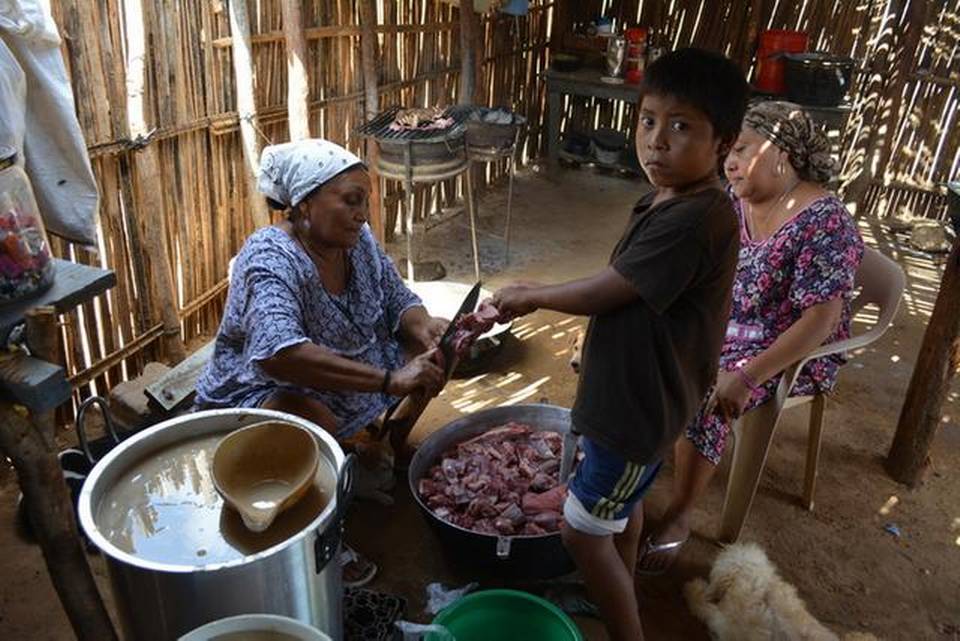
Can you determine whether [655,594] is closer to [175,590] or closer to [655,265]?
[655,265]

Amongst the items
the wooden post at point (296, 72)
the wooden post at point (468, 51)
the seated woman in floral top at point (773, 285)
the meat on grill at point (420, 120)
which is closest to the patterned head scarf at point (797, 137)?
the seated woman in floral top at point (773, 285)

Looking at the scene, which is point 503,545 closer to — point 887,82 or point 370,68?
point 370,68

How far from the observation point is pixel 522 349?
4.62 metres

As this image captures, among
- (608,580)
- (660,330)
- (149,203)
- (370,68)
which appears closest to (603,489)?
(608,580)

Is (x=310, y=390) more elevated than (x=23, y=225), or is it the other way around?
(x=23, y=225)

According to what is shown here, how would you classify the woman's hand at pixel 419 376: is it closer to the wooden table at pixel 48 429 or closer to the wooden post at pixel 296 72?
the wooden table at pixel 48 429

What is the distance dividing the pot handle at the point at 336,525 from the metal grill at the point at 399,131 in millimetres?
3374

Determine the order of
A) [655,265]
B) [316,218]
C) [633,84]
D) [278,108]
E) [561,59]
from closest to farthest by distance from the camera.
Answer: [655,265] → [316,218] → [278,108] → [633,84] → [561,59]

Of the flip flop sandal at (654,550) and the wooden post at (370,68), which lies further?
the wooden post at (370,68)

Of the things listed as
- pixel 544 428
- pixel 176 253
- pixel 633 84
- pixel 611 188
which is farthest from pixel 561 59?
pixel 544 428

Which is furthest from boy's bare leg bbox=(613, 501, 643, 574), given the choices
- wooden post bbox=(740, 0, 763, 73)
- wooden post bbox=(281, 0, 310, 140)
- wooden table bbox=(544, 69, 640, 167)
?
wooden post bbox=(740, 0, 763, 73)

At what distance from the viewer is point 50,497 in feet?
5.49

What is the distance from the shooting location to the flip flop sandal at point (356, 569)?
273 cm

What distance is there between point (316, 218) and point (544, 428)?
4.49 feet
